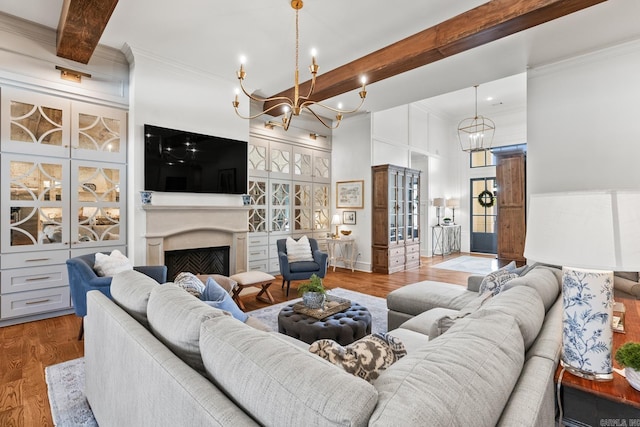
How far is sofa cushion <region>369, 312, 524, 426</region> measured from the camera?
67 cm

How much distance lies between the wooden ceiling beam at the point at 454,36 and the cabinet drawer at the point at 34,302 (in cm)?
427

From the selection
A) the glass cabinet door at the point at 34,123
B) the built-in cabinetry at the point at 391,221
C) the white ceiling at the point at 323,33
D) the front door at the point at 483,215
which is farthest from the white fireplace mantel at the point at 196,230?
the front door at the point at 483,215

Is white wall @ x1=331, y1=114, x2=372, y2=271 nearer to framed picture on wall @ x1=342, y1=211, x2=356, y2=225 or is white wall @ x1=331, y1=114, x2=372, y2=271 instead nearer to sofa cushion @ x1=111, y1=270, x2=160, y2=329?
framed picture on wall @ x1=342, y1=211, x2=356, y2=225

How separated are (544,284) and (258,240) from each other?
4.69 meters

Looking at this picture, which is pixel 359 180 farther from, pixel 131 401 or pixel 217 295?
pixel 131 401

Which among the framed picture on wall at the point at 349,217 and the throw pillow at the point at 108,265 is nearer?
the throw pillow at the point at 108,265

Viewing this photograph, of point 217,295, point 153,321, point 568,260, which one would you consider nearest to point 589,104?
point 568,260

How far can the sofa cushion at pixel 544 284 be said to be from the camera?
1.66 m

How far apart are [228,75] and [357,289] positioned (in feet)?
12.8

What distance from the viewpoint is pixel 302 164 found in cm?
655

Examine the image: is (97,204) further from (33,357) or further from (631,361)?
(631,361)

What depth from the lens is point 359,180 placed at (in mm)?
6633

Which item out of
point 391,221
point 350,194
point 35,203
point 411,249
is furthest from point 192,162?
point 411,249

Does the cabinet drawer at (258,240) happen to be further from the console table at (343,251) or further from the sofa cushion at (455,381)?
the sofa cushion at (455,381)
